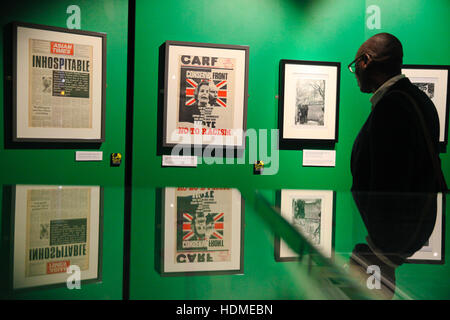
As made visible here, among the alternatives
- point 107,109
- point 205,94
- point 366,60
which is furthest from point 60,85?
point 366,60

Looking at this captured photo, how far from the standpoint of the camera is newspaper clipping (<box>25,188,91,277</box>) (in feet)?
1.29

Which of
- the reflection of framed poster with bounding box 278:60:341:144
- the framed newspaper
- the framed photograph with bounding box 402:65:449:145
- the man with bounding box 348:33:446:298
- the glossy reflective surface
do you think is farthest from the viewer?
the framed photograph with bounding box 402:65:449:145

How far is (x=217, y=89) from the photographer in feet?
9.55

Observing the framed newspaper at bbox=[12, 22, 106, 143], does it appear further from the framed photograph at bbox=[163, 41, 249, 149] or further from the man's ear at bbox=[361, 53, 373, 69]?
the man's ear at bbox=[361, 53, 373, 69]

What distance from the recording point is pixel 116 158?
111 inches

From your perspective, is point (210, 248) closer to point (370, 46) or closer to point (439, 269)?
point (439, 269)

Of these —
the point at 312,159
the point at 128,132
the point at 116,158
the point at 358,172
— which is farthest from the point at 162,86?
the point at 358,172

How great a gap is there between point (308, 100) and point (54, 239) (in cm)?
276

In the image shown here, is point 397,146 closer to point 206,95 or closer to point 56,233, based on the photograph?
point 56,233

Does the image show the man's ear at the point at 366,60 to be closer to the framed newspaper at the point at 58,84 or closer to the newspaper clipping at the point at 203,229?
the newspaper clipping at the point at 203,229

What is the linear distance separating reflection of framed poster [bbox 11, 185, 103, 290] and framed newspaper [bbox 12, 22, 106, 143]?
207cm

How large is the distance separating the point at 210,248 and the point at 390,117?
1368 mm

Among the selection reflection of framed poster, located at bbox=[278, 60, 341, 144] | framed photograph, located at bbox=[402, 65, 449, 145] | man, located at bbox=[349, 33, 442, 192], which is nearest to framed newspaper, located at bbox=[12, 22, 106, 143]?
reflection of framed poster, located at bbox=[278, 60, 341, 144]

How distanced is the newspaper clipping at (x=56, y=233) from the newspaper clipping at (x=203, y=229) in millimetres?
111
